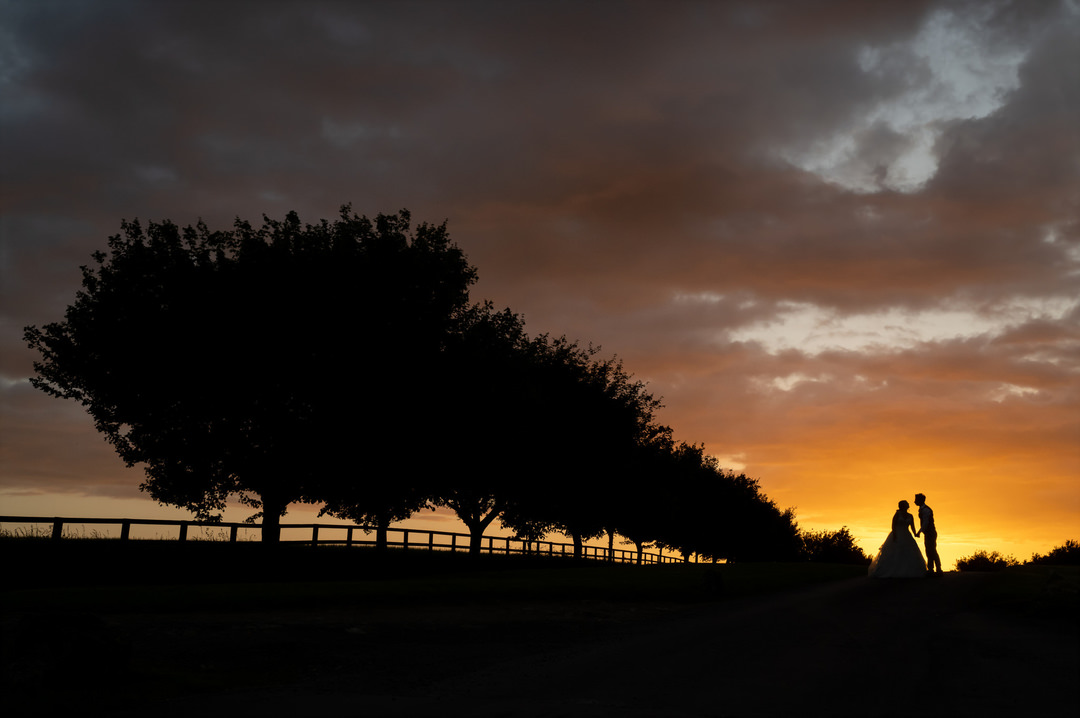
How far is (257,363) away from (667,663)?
2576cm

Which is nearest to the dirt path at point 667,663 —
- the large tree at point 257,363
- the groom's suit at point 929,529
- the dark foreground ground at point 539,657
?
the dark foreground ground at point 539,657

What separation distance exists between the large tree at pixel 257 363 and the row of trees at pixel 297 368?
0.06 meters

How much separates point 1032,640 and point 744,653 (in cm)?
503

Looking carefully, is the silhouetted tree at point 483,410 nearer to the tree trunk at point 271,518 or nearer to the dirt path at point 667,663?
the tree trunk at point 271,518

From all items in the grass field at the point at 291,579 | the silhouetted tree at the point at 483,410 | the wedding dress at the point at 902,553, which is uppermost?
the silhouetted tree at the point at 483,410

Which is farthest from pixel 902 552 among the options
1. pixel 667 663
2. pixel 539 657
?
pixel 539 657

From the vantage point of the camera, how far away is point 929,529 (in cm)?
2612

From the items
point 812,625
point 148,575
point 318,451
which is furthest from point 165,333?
point 812,625

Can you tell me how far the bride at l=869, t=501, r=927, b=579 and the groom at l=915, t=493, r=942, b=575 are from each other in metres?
0.37

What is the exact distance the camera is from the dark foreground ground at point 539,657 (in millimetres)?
9688

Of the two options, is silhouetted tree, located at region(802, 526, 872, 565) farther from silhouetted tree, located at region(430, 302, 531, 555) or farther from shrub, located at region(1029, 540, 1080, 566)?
silhouetted tree, located at region(430, 302, 531, 555)

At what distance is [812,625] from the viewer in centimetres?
1576

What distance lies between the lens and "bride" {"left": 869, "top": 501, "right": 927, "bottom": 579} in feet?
83.9

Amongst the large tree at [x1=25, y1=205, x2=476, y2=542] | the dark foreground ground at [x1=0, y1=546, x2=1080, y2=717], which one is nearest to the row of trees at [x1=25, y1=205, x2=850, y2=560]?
the large tree at [x1=25, y1=205, x2=476, y2=542]
